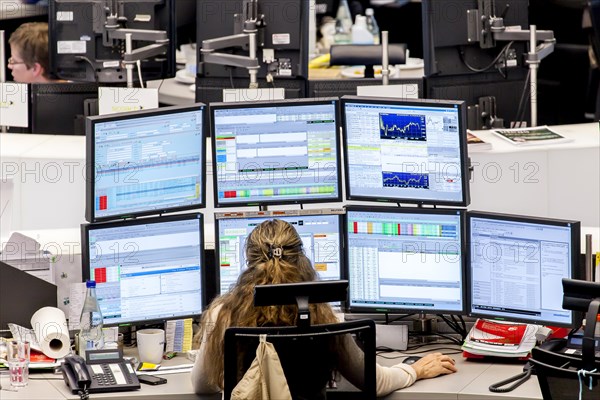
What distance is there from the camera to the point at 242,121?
3896 mm

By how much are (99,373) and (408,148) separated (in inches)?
47.9

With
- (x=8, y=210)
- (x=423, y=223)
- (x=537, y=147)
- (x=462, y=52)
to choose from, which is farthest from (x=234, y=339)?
(x=462, y=52)

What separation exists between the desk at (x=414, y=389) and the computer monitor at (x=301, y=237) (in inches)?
17.4

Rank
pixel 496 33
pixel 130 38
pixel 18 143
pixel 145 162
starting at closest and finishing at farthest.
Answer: pixel 145 162 → pixel 18 143 → pixel 496 33 → pixel 130 38

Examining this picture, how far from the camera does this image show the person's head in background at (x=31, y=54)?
6.36m

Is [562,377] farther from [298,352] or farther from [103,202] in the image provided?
[103,202]

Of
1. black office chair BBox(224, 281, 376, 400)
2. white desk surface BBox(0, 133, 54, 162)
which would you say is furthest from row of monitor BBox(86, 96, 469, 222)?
white desk surface BBox(0, 133, 54, 162)

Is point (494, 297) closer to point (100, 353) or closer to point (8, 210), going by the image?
point (100, 353)

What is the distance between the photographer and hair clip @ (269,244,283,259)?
3.33m

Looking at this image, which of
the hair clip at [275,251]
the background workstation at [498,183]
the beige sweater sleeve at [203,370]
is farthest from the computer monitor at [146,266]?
the background workstation at [498,183]

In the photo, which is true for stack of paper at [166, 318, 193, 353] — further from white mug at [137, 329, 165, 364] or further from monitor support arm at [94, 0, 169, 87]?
monitor support arm at [94, 0, 169, 87]

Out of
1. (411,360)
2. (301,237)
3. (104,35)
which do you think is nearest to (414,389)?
(411,360)

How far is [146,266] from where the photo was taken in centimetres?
378

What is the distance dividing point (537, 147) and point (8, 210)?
7.77ft
